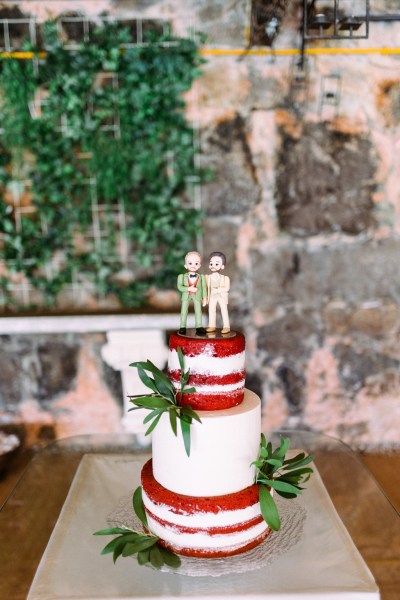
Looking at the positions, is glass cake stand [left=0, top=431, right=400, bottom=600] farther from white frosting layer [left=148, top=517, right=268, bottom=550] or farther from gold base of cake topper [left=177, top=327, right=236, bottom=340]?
gold base of cake topper [left=177, top=327, right=236, bottom=340]

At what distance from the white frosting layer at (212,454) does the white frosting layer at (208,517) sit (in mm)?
48

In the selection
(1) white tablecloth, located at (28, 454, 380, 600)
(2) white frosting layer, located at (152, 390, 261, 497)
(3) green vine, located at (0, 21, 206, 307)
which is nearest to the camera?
(1) white tablecloth, located at (28, 454, 380, 600)

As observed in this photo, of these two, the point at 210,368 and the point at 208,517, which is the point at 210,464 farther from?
the point at 210,368

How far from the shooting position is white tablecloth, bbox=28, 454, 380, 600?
1229 mm

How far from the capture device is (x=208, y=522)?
1.35 meters

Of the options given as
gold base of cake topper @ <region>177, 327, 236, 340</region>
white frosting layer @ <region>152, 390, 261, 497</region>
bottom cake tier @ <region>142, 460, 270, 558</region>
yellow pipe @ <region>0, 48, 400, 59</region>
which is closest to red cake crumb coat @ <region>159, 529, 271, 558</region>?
bottom cake tier @ <region>142, 460, 270, 558</region>

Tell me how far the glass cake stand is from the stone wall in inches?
25.5

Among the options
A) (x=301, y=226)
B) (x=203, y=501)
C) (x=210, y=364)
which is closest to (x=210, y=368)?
(x=210, y=364)

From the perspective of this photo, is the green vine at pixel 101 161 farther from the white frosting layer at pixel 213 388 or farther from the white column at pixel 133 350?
the white frosting layer at pixel 213 388

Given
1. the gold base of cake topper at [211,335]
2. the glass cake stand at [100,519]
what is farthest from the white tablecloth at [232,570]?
the gold base of cake topper at [211,335]

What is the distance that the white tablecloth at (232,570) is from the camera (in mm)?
1229

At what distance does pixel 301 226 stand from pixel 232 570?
1.64 m

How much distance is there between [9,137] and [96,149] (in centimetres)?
39

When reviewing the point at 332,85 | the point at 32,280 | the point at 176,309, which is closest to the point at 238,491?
the point at 176,309
